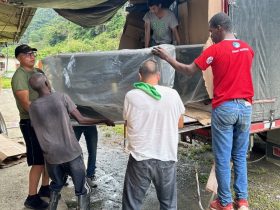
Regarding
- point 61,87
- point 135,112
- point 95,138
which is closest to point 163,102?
point 135,112

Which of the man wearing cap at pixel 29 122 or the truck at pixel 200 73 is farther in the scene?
the man wearing cap at pixel 29 122

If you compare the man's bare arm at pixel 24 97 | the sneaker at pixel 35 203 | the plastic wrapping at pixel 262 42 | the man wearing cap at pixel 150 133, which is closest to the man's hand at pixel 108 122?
the man wearing cap at pixel 150 133

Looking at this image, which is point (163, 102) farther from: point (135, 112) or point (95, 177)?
point (95, 177)

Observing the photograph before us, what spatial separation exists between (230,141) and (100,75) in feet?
4.54

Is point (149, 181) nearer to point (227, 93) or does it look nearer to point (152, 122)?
point (152, 122)

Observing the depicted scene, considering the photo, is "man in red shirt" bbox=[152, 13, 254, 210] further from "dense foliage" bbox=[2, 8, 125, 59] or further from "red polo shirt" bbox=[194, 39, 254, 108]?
"dense foliage" bbox=[2, 8, 125, 59]

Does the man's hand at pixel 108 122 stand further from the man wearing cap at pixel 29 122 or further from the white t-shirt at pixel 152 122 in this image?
the man wearing cap at pixel 29 122

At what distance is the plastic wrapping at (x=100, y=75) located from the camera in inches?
138

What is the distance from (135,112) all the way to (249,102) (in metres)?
1.16

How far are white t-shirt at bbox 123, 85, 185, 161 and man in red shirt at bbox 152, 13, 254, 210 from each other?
52 centimetres

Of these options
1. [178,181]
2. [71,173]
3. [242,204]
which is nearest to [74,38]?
[178,181]

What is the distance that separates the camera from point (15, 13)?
7.41m

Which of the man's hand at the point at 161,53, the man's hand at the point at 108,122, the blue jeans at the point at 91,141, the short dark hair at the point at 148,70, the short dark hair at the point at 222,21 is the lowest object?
the blue jeans at the point at 91,141

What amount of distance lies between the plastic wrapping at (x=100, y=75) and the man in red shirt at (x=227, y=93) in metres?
0.27
